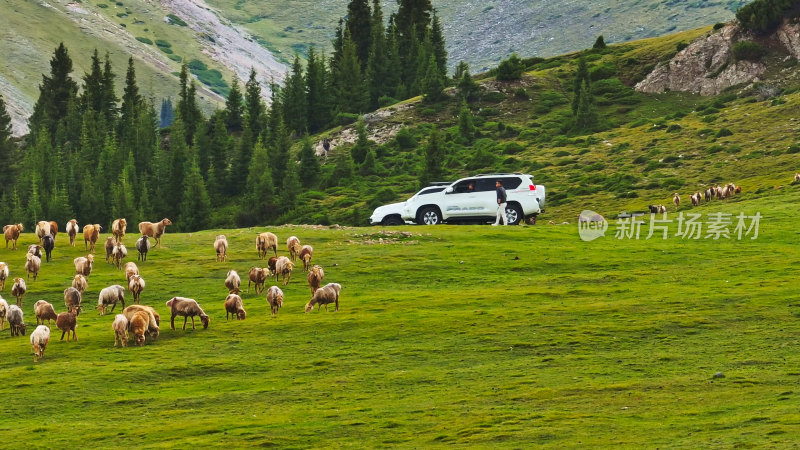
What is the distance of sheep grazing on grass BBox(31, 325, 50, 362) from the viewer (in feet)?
92.6

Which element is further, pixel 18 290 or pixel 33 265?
pixel 33 265

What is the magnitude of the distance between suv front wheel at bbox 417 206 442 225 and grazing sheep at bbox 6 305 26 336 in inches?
1097

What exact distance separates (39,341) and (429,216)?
1214 inches

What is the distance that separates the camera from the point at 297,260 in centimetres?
4441

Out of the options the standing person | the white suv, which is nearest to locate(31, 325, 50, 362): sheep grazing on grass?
the standing person

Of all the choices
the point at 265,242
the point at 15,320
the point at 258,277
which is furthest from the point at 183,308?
the point at 265,242

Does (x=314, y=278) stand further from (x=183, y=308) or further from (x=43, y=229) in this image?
(x=43, y=229)

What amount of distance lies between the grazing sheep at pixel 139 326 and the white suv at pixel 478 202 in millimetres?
27593

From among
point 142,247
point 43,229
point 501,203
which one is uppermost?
point 501,203

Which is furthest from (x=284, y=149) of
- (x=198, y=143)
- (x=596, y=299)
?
(x=596, y=299)

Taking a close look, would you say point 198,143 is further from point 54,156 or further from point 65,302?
point 65,302

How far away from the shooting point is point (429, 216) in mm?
56500

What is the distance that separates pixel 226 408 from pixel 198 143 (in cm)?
13317

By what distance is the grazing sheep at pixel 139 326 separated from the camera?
29734 mm
